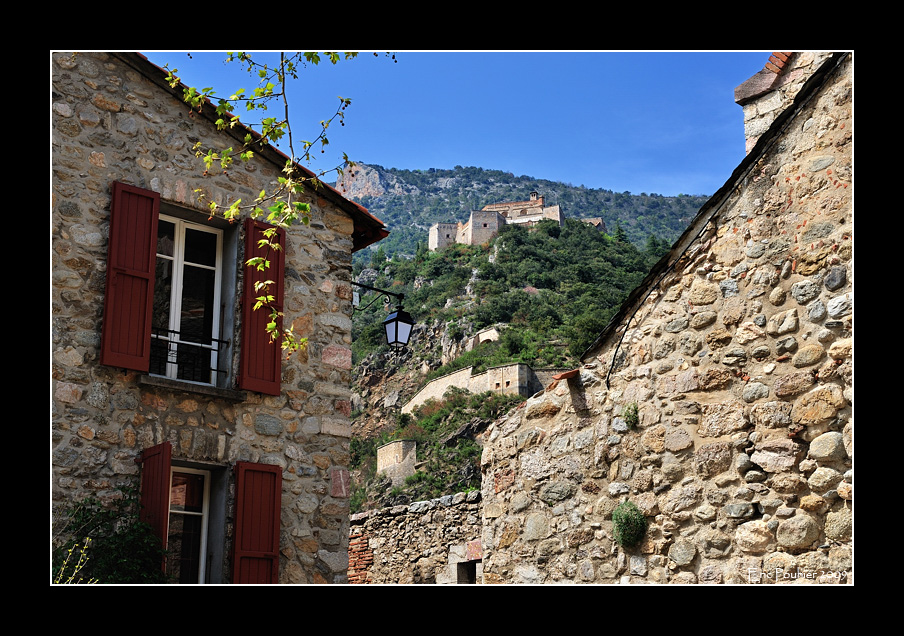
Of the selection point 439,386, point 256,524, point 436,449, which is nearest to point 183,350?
point 256,524

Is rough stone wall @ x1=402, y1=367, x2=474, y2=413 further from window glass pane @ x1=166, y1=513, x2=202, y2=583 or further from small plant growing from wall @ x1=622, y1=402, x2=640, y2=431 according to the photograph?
small plant growing from wall @ x1=622, y1=402, x2=640, y2=431

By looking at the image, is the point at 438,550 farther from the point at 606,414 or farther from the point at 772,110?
the point at 772,110

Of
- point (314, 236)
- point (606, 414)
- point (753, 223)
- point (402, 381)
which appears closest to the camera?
point (753, 223)

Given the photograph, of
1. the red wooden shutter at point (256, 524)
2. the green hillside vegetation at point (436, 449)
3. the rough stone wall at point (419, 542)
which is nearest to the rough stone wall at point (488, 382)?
the green hillside vegetation at point (436, 449)

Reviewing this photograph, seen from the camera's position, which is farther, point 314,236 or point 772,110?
point 314,236

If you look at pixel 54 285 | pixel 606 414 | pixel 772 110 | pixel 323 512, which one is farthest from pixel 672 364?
pixel 54 285

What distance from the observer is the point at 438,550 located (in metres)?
12.2

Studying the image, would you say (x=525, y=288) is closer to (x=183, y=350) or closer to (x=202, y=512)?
(x=183, y=350)

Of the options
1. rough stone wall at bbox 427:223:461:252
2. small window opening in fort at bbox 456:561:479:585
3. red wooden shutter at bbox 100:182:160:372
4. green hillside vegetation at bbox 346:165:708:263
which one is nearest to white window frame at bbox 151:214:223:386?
red wooden shutter at bbox 100:182:160:372

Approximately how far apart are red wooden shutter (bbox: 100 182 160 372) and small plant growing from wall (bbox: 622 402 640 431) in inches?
138

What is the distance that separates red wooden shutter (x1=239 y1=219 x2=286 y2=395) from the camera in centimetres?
698

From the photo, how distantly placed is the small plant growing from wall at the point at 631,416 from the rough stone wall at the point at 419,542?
564cm

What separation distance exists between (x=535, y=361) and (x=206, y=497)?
42.5 m

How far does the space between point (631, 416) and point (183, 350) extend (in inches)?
138
